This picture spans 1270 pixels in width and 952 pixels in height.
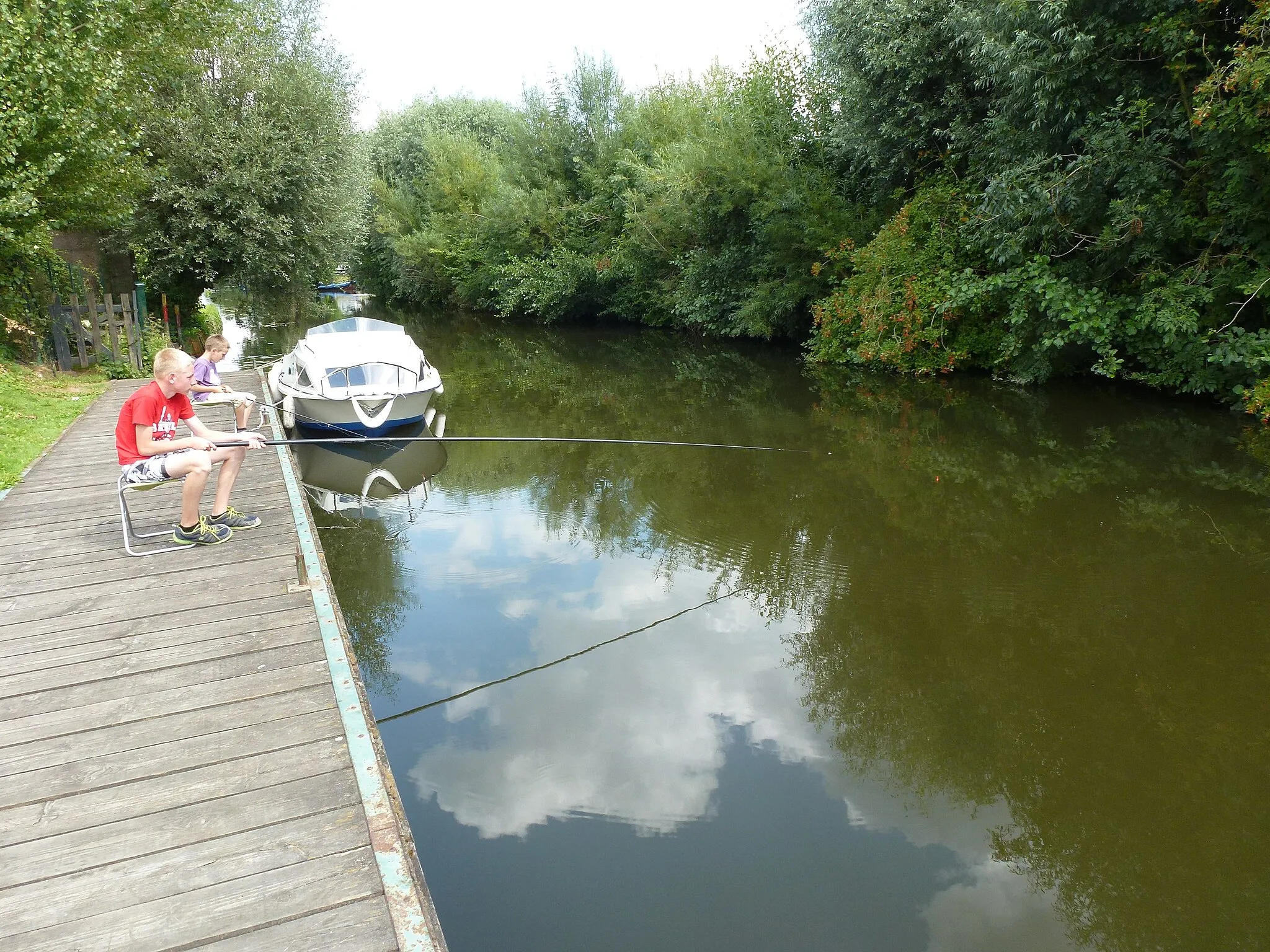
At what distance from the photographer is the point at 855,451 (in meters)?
11.0

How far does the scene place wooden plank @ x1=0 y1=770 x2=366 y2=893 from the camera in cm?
277

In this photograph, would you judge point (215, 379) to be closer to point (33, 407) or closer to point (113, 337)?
point (33, 407)

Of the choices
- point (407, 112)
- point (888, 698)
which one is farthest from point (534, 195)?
point (888, 698)

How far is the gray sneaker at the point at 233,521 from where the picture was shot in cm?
586

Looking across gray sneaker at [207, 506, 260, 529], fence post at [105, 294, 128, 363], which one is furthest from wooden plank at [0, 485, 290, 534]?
fence post at [105, 294, 128, 363]

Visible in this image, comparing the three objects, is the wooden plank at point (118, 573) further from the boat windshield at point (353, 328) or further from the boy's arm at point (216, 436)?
the boat windshield at point (353, 328)

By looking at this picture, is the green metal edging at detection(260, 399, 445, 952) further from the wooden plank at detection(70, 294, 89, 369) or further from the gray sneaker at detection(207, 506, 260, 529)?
the wooden plank at detection(70, 294, 89, 369)

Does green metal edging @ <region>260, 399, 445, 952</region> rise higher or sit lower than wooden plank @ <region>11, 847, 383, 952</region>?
higher

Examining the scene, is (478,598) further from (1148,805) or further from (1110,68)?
(1110,68)

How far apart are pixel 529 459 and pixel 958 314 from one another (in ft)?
28.2

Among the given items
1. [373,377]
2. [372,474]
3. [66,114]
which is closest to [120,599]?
[372,474]

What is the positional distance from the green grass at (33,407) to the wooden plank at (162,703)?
14.6ft

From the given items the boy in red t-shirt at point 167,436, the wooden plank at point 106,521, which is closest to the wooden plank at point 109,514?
the wooden plank at point 106,521

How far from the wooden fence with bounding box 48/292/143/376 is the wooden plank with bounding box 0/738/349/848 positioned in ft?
37.9
